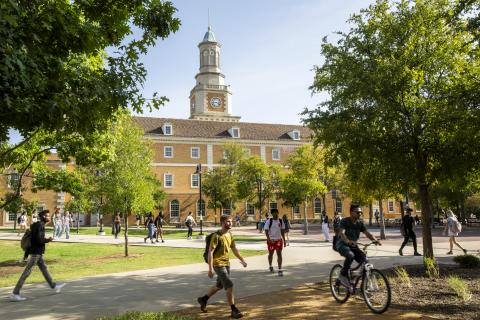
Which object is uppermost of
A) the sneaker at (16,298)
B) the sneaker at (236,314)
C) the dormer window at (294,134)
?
the dormer window at (294,134)

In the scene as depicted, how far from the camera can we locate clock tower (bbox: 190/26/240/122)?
7206 centimetres

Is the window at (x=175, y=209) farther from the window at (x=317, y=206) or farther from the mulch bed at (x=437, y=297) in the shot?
the mulch bed at (x=437, y=297)

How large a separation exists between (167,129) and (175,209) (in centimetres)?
1096

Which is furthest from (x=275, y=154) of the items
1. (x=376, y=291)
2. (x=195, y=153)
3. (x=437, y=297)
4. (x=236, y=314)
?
(x=236, y=314)

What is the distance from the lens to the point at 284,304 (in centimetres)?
805

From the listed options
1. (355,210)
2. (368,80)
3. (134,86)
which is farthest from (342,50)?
(134,86)

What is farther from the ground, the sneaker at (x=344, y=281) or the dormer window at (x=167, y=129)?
the dormer window at (x=167, y=129)

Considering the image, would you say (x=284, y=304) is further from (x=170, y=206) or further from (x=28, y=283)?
(x=170, y=206)

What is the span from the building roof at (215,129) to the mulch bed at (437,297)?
49781mm

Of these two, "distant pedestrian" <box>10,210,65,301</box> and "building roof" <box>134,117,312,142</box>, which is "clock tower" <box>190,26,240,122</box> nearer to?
"building roof" <box>134,117,312,142</box>

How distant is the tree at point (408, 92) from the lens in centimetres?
1062

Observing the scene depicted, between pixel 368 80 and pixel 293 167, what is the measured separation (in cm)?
2140

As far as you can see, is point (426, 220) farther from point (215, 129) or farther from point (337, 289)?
point (215, 129)

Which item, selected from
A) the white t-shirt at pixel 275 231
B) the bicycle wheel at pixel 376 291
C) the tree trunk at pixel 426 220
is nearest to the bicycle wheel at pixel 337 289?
the bicycle wheel at pixel 376 291
